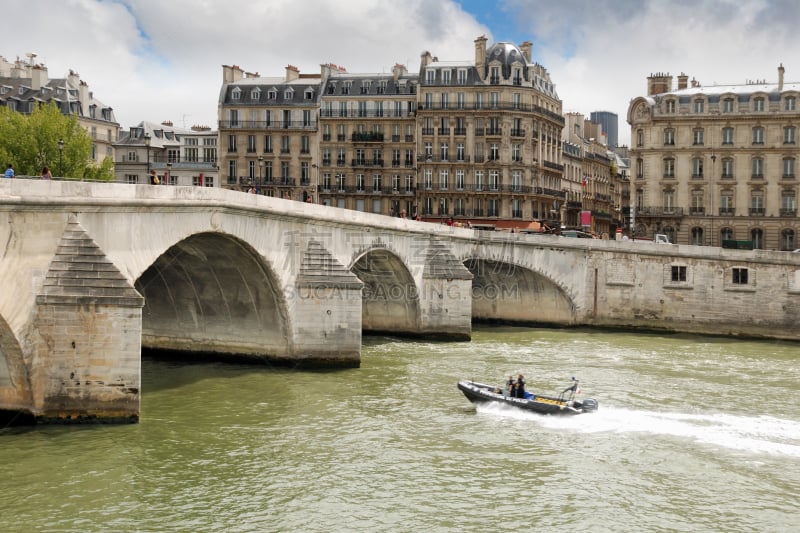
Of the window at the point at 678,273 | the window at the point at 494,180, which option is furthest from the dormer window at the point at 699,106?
the window at the point at 678,273

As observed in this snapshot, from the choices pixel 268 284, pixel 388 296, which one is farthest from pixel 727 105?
pixel 268 284

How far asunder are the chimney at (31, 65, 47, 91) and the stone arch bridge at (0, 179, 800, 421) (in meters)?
41.1

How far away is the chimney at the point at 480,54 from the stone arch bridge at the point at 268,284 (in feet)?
71.2

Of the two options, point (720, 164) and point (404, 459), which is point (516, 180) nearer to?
point (720, 164)

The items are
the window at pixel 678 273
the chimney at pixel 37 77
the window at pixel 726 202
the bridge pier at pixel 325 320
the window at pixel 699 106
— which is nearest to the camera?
the bridge pier at pixel 325 320

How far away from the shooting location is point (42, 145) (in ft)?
180

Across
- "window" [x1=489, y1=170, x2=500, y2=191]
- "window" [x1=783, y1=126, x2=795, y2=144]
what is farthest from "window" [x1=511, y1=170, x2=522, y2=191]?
"window" [x1=783, y1=126, x2=795, y2=144]

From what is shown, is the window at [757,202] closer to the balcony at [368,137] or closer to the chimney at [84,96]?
the balcony at [368,137]

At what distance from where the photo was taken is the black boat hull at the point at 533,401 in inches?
1044

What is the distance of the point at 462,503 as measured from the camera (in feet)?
62.8

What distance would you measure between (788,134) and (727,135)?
12.7 ft

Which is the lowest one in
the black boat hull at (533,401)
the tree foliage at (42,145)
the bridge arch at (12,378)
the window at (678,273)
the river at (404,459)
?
the river at (404,459)

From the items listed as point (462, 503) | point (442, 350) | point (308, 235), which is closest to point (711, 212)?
point (442, 350)

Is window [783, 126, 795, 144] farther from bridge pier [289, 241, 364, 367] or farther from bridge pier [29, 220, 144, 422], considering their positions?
bridge pier [29, 220, 144, 422]
